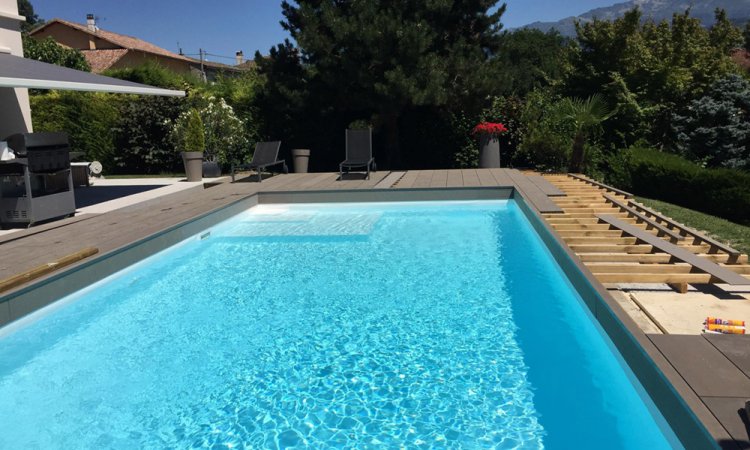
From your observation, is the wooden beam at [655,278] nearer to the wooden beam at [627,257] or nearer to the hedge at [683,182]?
the wooden beam at [627,257]

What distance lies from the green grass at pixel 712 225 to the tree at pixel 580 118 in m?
3.29

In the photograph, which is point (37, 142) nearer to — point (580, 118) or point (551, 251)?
point (551, 251)

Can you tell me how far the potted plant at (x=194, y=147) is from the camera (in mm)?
13391

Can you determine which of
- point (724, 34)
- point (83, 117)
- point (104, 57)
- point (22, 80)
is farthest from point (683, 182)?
point (104, 57)

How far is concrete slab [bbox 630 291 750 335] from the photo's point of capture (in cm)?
439

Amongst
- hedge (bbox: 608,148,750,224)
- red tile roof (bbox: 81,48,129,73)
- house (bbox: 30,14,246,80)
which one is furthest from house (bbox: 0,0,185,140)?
red tile roof (bbox: 81,48,129,73)

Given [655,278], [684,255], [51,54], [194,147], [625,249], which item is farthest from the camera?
[51,54]

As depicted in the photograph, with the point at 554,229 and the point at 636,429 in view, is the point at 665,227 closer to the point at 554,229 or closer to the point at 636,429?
the point at 554,229

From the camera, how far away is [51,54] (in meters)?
28.1

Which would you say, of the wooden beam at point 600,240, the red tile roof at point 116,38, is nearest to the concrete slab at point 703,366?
the wooden beam at point 600,240

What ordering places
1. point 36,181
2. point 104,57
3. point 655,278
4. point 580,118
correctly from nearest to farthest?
1. point 655,278
2. point 36,181
3. point 580,118
4. point 104,57

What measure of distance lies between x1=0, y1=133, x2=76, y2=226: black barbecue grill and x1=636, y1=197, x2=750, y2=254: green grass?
912 centimetres

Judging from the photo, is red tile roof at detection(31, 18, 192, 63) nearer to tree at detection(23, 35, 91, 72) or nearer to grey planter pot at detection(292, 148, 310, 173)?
tree at detection(23, 35, 91, 72)

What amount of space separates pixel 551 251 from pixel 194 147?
9719 millimetres
